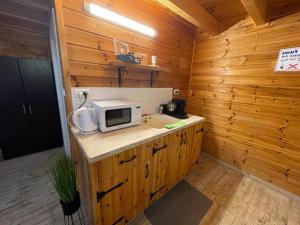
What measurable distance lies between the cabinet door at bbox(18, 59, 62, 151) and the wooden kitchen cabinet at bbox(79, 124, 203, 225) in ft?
6.36

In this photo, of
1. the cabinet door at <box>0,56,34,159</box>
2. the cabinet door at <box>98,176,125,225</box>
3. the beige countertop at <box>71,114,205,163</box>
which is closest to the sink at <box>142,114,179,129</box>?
the beige countertop at <box>71,114,205,163</box>

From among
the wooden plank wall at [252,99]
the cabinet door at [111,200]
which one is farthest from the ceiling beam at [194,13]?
the cabinet door at [111,200]

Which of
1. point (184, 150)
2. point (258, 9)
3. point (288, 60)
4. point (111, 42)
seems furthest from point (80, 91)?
point (288, 60)

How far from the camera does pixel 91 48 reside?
53.6 inches

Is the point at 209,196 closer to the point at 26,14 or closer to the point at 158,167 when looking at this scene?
the point at 158,167

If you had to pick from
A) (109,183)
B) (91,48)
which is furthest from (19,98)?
(109,183)

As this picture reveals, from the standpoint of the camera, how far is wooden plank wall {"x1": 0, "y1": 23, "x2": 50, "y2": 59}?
2.15 m

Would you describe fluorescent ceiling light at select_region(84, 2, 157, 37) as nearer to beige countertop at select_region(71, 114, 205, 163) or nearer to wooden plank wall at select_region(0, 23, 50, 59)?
beige countertop at select_region(71, 114, 205, 163)

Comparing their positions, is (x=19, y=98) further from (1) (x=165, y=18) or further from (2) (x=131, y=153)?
(1) (x=165, y=18)

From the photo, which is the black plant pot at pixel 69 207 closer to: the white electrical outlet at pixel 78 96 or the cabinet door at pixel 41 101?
the white electrical outlet at pixel 78 96

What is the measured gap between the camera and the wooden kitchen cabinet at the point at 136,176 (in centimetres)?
97

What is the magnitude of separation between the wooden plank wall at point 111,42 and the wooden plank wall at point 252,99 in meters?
0.62

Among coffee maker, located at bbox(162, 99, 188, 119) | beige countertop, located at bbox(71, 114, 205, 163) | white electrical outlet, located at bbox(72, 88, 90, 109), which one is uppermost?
white electrical outlet, located at bbox(72, 88, 90, 109)

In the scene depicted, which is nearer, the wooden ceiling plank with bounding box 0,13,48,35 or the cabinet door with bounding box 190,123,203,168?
the cabinet door with bounding box 190,123,203,168
